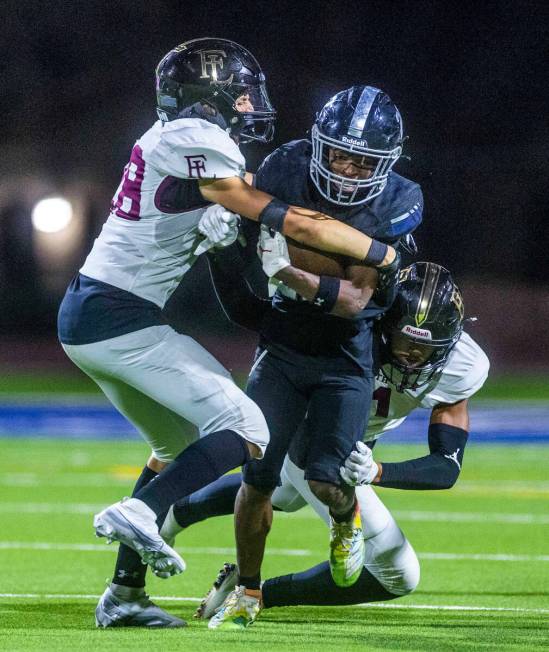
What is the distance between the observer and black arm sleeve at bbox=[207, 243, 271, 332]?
405cm

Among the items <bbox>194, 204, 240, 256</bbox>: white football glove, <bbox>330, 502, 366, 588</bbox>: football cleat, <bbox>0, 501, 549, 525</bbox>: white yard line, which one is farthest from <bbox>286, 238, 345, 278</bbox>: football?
<bbox>0, 501, 549, 525</bbox>: white yard line

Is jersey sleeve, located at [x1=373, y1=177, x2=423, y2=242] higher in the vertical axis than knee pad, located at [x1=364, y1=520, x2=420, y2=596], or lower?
higher

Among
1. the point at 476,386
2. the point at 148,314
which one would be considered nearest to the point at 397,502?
the point at 476,386

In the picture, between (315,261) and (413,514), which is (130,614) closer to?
(315,261)

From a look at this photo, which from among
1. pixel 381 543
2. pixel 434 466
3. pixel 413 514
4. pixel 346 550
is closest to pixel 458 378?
pixel 434 466

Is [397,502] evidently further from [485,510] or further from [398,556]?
[398,556]

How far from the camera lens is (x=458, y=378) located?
419cm

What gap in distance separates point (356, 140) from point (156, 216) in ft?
2.27

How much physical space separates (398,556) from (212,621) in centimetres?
68

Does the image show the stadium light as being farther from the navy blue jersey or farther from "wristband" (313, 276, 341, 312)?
"wristband" (313, 276, 341, 312)

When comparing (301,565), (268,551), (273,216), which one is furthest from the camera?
(268,551)

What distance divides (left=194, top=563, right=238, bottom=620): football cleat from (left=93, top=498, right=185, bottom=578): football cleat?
2.76 feet

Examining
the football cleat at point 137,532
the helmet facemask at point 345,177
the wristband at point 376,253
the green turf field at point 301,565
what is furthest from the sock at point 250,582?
the helmet facemask at point 345,177

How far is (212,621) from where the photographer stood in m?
3.86
